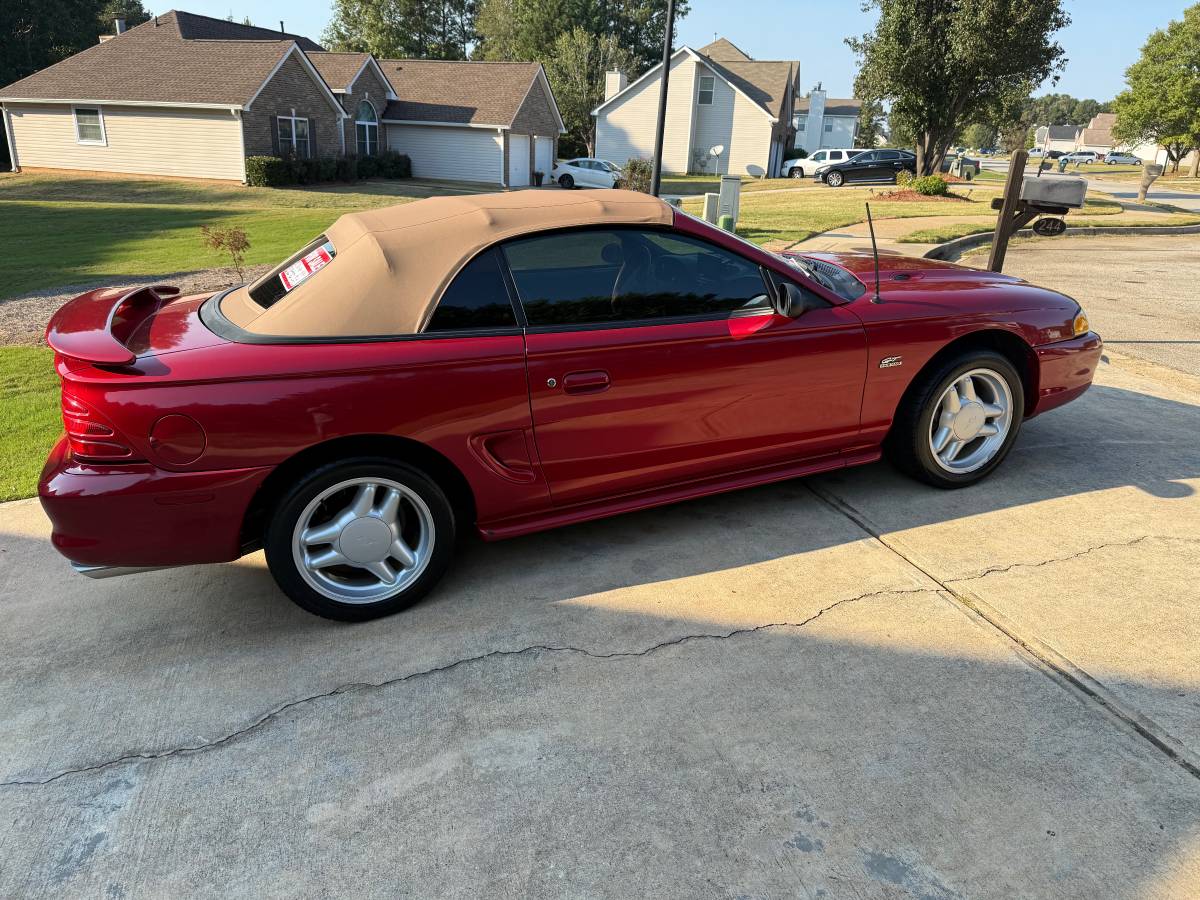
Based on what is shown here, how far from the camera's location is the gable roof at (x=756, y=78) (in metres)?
44.0

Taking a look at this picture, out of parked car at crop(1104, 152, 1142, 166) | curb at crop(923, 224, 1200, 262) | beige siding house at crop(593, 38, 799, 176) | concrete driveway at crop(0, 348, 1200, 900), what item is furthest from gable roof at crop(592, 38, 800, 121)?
concrete driveway at crop(0, 348, 1200, 900)

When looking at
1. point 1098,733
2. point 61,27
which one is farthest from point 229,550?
point 61,27

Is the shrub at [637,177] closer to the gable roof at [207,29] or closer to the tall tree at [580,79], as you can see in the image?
the gable roof at [207,29]

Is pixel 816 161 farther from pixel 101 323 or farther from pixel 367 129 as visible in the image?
pixel 101 323

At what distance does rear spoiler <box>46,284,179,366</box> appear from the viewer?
2883mm

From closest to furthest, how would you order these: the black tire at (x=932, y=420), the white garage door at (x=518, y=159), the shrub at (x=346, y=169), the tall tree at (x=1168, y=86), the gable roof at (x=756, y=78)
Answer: the black tire at (x=932, y=420), the shrub at (x=346, y=169), the white garage door at (x=518, y=159), the tall tree at (x=1168, y=86), the gable roof at (x=756, y=78)

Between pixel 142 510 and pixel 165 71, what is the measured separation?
32470mm

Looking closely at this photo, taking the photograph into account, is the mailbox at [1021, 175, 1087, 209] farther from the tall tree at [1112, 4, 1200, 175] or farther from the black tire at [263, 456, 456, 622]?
the tall tree at [1112, 4, 1200, 175]

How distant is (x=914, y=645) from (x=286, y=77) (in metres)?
32.1

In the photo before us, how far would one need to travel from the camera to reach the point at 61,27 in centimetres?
4025

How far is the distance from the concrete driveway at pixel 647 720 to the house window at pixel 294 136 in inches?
1151

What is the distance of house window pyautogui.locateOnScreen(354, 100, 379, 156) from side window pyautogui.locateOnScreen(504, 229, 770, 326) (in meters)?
35.0

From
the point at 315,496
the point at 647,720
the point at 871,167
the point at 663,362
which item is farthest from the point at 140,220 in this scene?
the point at 871,167

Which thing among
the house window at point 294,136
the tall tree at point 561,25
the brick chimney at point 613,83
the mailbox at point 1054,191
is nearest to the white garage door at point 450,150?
the house window at point 294,136
